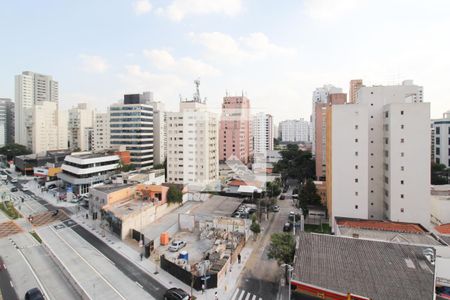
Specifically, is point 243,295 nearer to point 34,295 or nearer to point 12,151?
point 34,295

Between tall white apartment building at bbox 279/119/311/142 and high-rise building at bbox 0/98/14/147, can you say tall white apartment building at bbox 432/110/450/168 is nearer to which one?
tall white apartment building at bbox 279/119/311/142

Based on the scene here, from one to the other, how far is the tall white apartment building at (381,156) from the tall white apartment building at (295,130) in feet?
344

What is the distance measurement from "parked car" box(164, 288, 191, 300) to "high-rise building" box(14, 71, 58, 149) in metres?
78.3

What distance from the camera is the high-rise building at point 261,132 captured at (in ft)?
247

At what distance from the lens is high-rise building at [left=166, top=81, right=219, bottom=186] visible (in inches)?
1500

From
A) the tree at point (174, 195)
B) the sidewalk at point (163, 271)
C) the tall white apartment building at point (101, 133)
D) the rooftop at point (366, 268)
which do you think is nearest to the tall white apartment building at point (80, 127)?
the tall white apartment building at point (101, 133)

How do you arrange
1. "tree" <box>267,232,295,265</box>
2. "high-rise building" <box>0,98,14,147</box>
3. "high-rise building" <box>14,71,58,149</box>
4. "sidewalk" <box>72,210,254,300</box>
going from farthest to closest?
"high-rise building" <box>0,98,14,147</box> → "high-rise building" <box>14,71,58,149</box> → "tree" <box>267,232,295,265</box> → "sidewalk" <box>72,210,254,300</box>

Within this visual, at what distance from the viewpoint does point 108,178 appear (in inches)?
1499

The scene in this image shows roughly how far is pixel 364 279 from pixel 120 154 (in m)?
41.1

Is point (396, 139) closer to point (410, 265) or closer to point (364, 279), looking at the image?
point (410, 265)

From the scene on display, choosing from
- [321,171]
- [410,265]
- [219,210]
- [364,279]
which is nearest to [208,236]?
[219,210]

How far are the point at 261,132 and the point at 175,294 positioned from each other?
220 feet

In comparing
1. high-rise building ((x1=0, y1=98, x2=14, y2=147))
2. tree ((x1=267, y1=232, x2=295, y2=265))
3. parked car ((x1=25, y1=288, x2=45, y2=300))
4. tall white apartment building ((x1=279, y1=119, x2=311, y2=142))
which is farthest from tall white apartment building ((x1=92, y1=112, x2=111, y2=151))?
tall white apartment building ((x1=279, y1=119, x2=311, y2=142))

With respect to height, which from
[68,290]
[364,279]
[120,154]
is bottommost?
[68,290]
